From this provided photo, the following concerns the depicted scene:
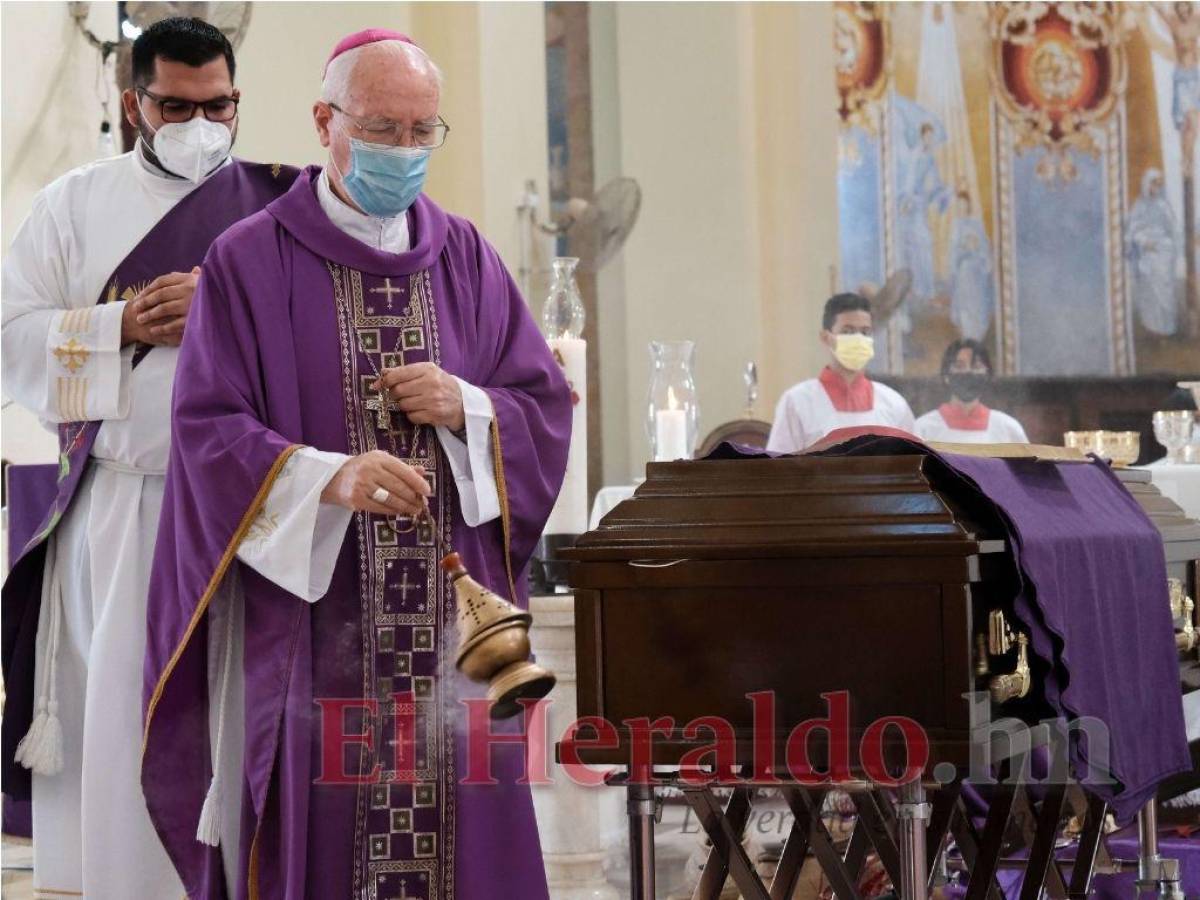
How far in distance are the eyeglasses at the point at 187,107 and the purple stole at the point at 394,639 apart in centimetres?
58

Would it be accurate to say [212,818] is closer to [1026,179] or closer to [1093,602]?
[1093,602]

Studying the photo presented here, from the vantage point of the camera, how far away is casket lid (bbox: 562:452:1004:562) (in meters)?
2.51

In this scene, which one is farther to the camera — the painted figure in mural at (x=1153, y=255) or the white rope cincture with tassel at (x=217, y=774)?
the painted figure in mural at (x=1153, y=255)

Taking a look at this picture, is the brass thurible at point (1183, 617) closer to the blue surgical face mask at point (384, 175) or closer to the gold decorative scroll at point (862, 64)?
the blue surgical face mask at point (384, 175)

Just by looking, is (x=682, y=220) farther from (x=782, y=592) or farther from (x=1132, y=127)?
(x=782, y=592)

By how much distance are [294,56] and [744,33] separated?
10.7 feet

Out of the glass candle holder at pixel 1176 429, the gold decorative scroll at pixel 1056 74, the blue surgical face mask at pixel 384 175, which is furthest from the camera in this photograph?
the gold decorative scroll at pixel 1056 74

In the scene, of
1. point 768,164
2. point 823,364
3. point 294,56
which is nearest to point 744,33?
point 768,164

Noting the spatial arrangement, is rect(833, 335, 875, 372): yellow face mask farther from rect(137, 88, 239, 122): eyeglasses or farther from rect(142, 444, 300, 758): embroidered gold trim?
rect(142, 444, 300, 758): embroidered gold trim

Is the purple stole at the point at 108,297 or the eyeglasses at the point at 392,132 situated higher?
the eyeglasses at the point at 392,132

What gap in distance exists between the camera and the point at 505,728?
312cm

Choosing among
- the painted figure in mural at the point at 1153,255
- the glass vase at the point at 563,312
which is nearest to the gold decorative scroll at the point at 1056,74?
the painted figure in mural at the point at 1153,255

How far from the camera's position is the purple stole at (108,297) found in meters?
3.57

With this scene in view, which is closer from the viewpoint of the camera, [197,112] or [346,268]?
[346,268]
